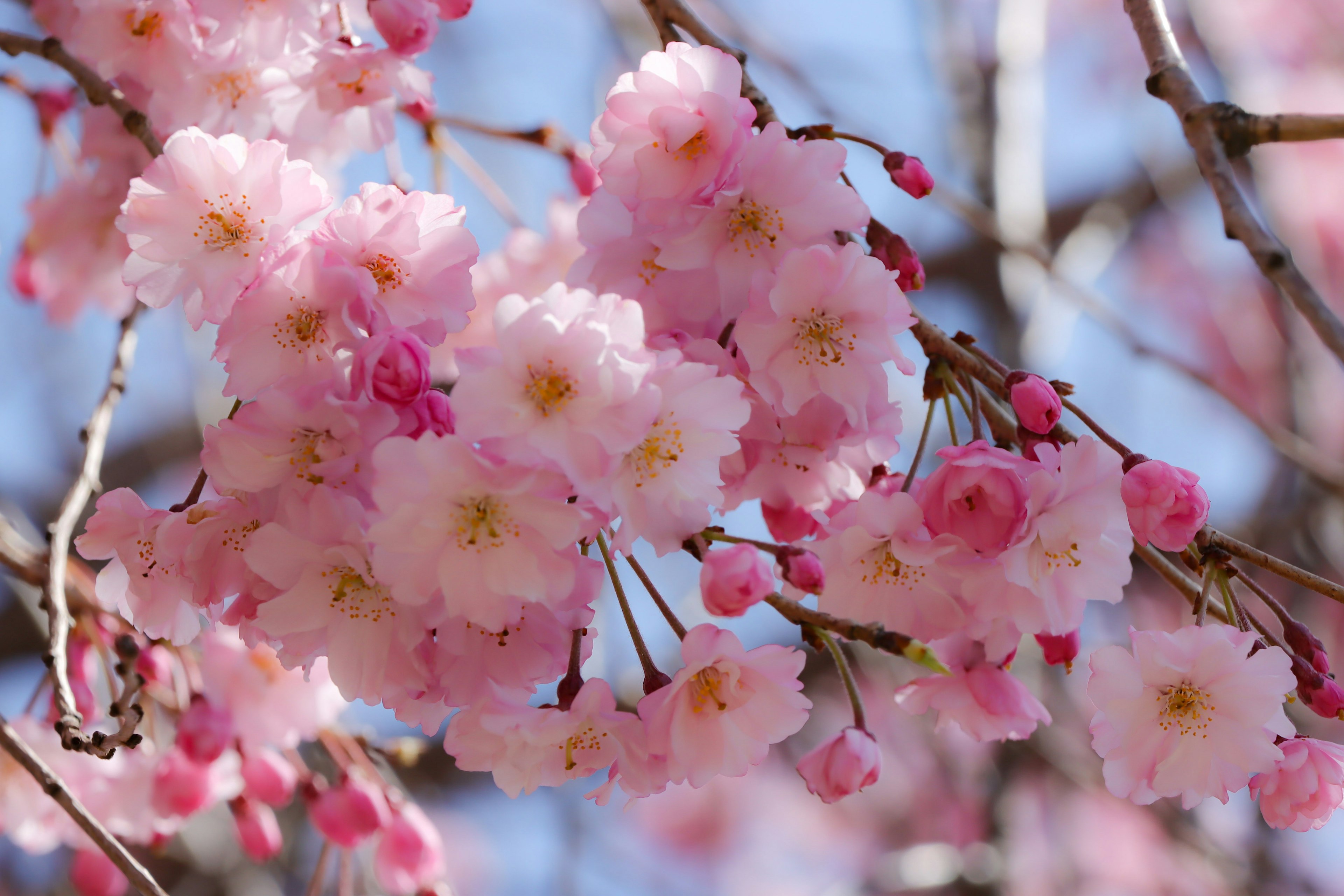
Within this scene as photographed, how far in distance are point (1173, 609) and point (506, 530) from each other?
13.2ft

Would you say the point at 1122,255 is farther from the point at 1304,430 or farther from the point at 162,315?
the point at 162,315

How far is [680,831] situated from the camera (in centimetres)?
580

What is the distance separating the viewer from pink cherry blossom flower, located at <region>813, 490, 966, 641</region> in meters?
0.85

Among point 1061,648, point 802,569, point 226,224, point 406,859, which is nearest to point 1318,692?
point 1061,648

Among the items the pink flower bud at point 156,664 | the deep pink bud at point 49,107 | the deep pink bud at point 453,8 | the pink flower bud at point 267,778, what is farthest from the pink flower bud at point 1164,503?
the deep pink bud at point 49,107

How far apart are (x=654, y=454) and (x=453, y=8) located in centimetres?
63

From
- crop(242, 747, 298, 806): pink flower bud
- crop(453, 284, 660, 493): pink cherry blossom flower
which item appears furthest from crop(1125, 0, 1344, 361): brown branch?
crop(242, 747, 298, 806): pink flower bud

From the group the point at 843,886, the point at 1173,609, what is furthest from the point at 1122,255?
the point at 843,886

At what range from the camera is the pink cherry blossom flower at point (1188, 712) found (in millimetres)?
810

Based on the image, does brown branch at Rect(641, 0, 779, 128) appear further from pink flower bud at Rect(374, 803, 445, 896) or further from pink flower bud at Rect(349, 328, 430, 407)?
pink flower bud at Rect(374, 803, 445, 896)

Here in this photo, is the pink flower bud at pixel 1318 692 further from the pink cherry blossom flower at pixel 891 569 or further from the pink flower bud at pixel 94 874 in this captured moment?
the pink flower bud at pixel 94 874

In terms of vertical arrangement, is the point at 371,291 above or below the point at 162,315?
above

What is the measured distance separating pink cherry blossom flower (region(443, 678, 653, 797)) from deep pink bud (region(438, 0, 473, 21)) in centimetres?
72

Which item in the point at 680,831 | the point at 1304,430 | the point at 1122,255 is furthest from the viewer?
the point at 680,831
